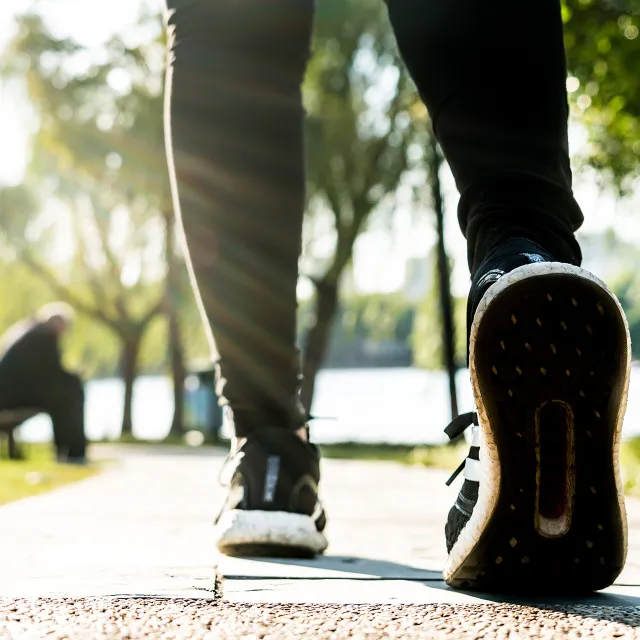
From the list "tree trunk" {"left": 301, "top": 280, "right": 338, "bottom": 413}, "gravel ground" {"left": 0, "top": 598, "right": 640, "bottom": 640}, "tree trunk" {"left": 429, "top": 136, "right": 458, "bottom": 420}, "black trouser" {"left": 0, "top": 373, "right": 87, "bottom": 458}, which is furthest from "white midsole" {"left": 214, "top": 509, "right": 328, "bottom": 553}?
"tree trunk" {"left": 301, "top": 280, "right": 338, "bottom": 413}

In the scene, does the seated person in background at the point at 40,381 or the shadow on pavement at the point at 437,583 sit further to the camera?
the seated person in background at the point at 40,381

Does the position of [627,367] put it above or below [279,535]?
above

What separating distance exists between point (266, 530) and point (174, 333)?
58.5 feet

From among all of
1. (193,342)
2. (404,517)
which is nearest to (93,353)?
(193,342)

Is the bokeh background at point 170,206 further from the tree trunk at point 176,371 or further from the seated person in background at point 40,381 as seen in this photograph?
the seated person in background at point 40,381

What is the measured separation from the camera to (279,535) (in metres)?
1.42

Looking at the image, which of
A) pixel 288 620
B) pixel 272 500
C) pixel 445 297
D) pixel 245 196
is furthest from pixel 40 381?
pixel 288 620

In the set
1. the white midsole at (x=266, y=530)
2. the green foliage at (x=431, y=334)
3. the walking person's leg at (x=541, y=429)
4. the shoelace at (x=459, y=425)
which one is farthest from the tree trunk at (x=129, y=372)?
the walking person's leg at (x=541, y=429)

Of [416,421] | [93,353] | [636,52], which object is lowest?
[416,421]

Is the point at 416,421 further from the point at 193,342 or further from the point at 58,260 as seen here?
the point at 58,260

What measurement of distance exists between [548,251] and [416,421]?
72.7 feet

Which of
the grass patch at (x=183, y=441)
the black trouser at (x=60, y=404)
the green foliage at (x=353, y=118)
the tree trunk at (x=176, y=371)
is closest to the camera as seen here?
the black trouser at (x=60, y=404)

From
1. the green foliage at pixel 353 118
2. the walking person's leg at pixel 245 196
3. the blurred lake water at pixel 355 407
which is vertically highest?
the green foliage at pixel 353 118

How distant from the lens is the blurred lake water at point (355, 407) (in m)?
18.3
